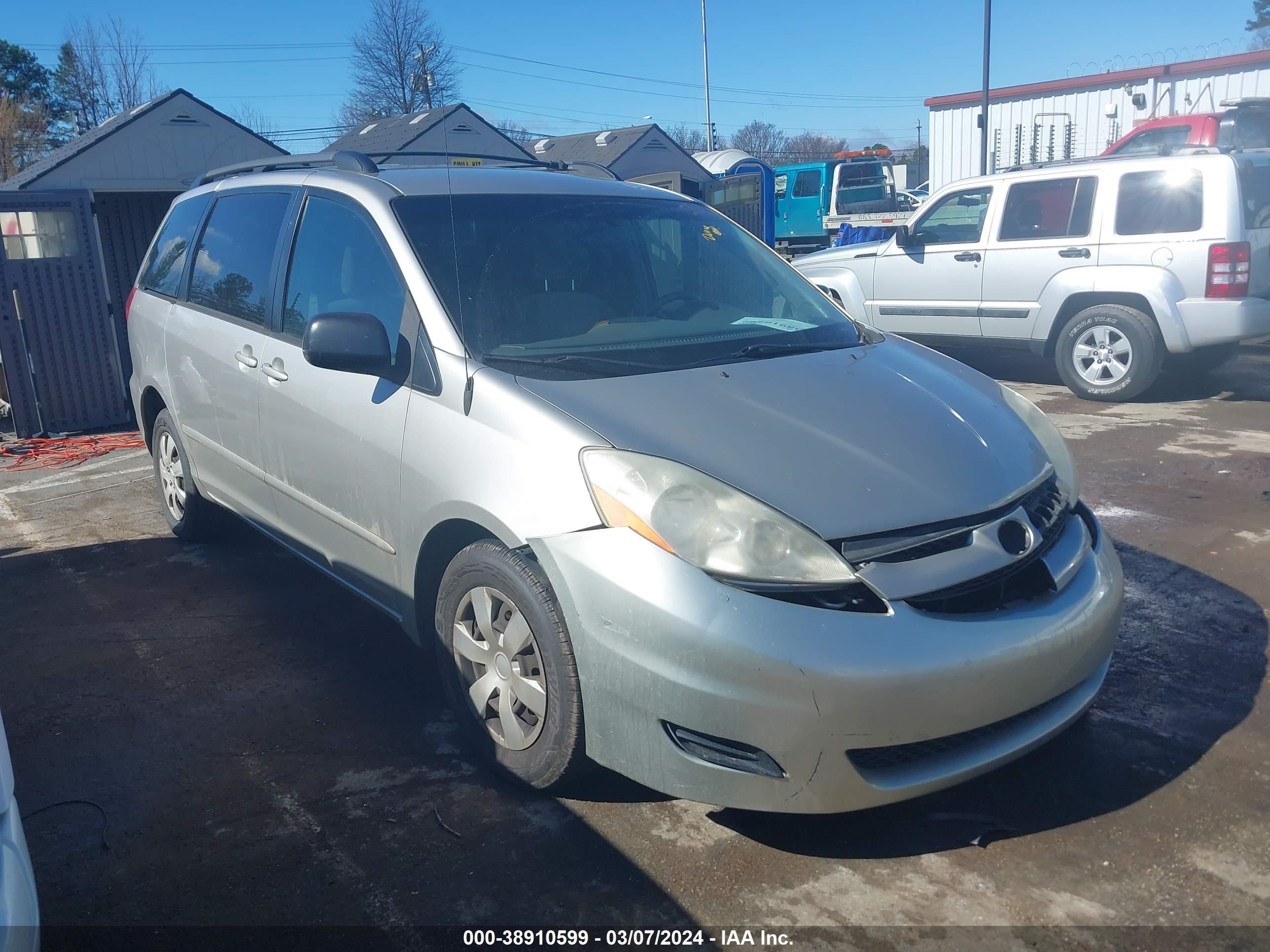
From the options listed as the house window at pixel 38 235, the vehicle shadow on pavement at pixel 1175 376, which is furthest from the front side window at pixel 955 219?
the house window at pixel 38 235

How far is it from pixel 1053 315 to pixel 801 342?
6.09 m

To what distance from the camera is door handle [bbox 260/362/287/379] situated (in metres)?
3.97

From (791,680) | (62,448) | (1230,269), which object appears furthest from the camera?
(62,448)

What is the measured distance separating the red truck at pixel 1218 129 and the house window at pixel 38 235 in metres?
12.4

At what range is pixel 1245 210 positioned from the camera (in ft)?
25.8

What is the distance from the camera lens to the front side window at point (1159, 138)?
46.1 ft

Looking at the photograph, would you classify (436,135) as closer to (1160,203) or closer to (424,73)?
(1160,203)

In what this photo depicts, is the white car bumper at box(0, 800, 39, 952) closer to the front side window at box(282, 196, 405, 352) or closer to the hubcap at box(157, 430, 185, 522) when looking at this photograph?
the front side window at box(282, 196, 405, 352)

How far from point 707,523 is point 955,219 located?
809 centimetres

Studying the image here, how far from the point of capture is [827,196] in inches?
1046

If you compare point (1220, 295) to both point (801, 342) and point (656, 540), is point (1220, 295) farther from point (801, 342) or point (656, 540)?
point (656, 540)

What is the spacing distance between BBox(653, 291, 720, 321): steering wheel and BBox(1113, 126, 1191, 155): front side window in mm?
12324

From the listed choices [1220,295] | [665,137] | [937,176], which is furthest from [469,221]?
[665,137]

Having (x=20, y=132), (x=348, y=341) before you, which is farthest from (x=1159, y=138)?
(x=20, y=132)
